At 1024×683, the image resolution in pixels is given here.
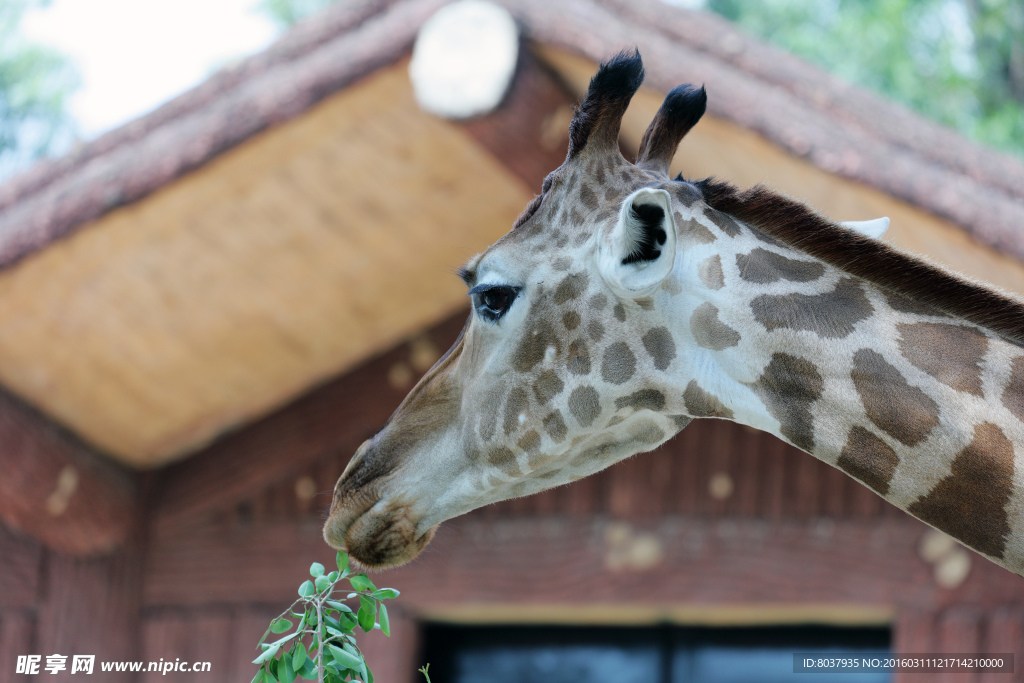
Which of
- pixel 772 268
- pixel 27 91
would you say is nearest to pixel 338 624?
pixel 772 268

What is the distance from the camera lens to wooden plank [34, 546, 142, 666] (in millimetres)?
3012

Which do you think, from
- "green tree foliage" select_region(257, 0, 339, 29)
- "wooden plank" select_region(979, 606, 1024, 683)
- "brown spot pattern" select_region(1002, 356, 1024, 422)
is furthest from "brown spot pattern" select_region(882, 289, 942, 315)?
"green tree foliage" select_region(257, 0, 339, 29)

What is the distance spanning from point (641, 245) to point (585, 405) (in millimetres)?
254

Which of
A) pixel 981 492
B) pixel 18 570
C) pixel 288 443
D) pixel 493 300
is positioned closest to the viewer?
pixel 981 492

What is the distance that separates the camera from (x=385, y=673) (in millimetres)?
3008

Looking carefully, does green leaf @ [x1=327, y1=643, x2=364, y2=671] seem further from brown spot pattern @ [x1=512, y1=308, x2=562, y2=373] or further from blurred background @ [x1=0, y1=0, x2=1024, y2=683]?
blurred background @ [x1=0, y1=0, x2=1024, y2=683]

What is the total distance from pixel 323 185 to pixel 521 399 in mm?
1427

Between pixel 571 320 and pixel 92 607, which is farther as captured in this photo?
pixel 92 607

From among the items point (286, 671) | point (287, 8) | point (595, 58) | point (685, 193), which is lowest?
point (286, 671)

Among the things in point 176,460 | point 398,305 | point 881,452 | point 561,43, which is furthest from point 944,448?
point 176,460

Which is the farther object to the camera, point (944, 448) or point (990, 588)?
point (990, 588)

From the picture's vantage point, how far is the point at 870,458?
3.96 feet

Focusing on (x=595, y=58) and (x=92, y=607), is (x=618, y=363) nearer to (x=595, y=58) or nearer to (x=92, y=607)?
(x=595, y=58)

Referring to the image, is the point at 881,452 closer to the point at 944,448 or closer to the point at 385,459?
the point at 944,448
